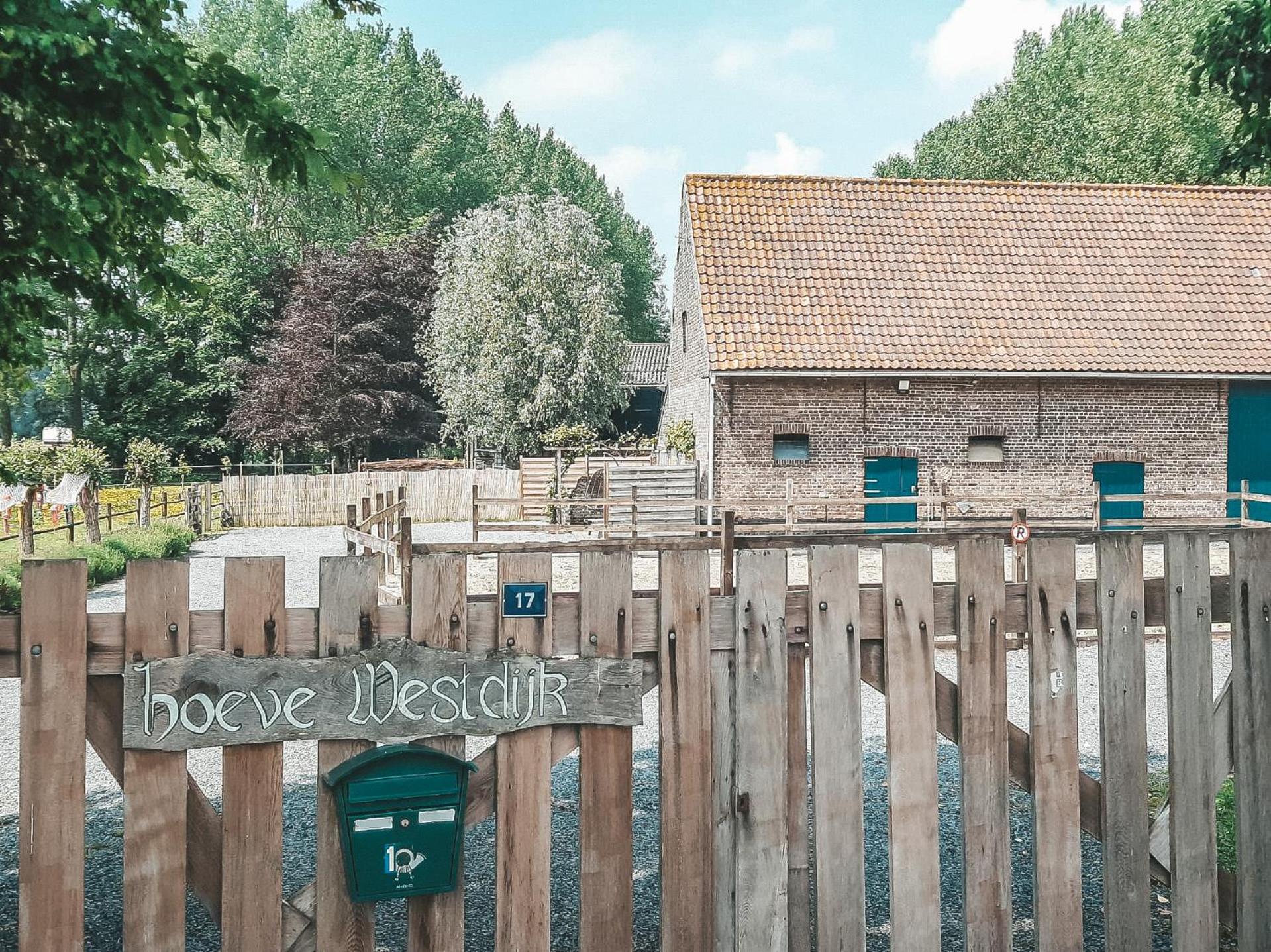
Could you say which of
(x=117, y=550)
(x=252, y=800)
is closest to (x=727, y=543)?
(x=252, y=800)

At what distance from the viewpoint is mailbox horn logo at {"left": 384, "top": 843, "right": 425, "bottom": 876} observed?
9.16ft

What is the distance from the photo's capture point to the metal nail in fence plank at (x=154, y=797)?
264cm

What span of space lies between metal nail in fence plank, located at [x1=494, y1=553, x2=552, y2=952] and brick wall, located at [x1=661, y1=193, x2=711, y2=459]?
60.0 ft

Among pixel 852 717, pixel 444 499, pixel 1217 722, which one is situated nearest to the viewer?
pixel 852 717

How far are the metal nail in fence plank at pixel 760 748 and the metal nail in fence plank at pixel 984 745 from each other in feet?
1.72

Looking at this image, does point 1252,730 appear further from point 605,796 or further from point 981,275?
point 981,275

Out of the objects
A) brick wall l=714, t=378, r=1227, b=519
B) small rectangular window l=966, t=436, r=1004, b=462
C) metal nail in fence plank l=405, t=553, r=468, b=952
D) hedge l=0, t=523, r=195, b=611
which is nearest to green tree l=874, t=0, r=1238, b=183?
brick wall l=714, t=378, r=1227, b=519

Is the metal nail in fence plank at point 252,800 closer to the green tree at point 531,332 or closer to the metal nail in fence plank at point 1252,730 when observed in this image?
the metal nail in fence plank at point 1252,730

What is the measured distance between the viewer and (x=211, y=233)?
46656mm

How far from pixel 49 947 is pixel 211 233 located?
159 ft

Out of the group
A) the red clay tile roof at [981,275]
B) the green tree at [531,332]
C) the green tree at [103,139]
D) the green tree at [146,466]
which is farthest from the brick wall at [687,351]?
the green tree at [103,139]

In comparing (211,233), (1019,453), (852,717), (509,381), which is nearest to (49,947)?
(852,717)

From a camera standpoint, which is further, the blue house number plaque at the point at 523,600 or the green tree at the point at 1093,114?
the green tree at the point at 1093,114

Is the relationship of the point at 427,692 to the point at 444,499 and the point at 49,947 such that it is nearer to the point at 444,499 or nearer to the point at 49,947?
the point at 49,947
